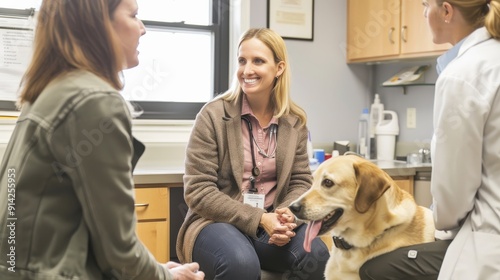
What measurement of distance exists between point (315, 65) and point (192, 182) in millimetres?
Result: 1665

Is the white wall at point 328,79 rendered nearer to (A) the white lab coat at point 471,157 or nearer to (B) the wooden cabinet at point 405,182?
(B) the wooden cabinet at point 405,182

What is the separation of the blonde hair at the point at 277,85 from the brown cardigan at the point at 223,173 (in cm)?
4

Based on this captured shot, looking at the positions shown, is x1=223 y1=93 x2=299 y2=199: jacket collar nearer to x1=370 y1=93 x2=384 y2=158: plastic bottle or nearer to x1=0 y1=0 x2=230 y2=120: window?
x1=0 y1=0 x2=230 y2=120: window

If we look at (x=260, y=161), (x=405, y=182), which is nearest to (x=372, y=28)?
(x=405, y=182)

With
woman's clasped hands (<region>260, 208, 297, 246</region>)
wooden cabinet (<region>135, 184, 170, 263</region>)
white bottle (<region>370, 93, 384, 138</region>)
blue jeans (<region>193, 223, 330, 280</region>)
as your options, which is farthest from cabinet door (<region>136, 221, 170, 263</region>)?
white bottle (<region>370, 93, 384, 138</region>)

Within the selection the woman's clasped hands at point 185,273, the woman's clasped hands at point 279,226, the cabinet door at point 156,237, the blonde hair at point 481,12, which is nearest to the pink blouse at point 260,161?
the woman's clasped hands at point 279,226

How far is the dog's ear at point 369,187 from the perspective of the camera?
5.15 ft

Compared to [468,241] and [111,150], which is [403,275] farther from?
[111,150]

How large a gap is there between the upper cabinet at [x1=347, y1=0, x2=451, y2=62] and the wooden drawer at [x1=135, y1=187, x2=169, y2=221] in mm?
1636

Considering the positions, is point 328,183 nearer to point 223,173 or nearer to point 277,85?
point 223,173

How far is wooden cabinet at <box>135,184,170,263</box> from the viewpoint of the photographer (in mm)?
2365

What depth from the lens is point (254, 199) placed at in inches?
81.6

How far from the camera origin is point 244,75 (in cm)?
218

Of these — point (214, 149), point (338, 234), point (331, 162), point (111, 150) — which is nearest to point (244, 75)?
point (214, 149)
